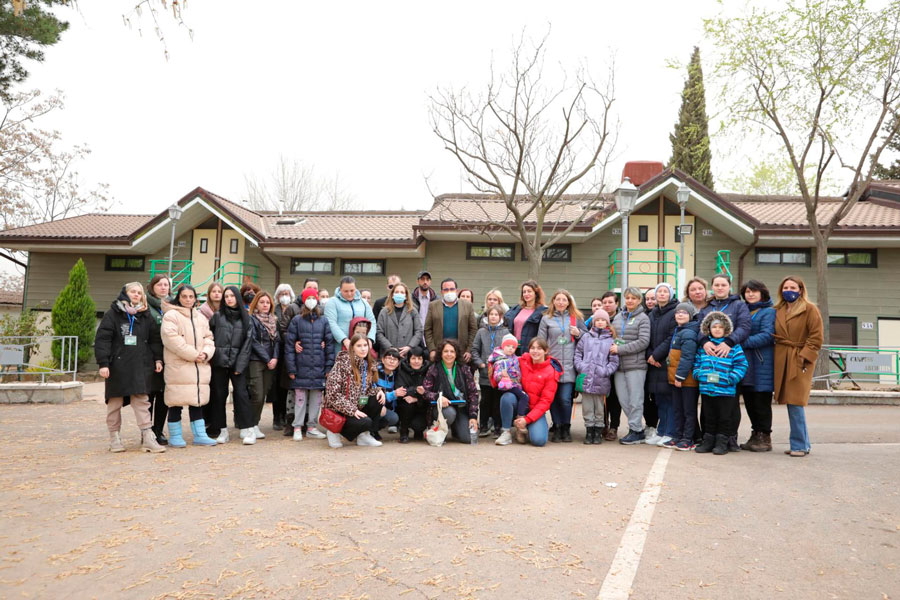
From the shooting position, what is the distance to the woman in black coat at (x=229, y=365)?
7.56 m

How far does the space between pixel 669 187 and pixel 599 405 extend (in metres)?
13.2

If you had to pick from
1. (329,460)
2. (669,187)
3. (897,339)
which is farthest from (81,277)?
(897,339)

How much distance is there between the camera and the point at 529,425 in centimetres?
758

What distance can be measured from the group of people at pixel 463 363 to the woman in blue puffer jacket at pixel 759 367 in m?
0.02

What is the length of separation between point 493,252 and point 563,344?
1232cm

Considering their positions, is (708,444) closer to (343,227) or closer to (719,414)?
(719,414)

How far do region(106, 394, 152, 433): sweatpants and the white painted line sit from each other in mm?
5542

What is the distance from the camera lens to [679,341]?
7.34 metres

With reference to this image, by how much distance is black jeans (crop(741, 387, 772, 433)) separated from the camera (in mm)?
7184

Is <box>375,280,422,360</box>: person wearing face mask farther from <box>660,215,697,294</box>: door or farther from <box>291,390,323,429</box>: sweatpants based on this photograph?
<box>660,215,697,294</box>: door

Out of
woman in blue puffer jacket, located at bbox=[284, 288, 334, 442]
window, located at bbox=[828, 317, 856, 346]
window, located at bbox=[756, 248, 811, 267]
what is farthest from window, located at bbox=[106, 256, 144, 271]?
window, located at bbox=[828, 317, 856, 346]

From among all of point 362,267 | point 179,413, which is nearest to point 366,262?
point 362,267

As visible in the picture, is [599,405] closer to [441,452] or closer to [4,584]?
[441,452]

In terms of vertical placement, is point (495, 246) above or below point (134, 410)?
above
